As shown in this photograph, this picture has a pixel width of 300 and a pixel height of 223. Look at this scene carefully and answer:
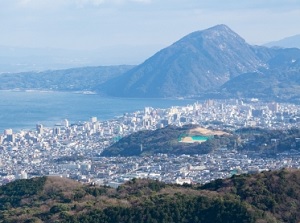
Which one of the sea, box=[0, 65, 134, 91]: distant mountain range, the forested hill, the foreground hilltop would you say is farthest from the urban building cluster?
box=[0, 65, 134, 91]: distant mountain range

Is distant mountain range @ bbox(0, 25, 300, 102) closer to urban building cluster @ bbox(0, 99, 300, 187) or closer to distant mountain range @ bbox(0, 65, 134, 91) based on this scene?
distant mountain range @ bbox(0, 65, 134, 91)

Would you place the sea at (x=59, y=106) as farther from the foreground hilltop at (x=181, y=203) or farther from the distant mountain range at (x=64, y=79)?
the foreground hilltop at (x=181, y=203)

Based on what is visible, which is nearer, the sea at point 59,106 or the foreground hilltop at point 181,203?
the foreground hilltop at point 181,203

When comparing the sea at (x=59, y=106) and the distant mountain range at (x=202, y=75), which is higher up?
the distant mountain range at (x=202, y=75)

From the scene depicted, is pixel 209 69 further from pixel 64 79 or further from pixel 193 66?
pixel 64 79

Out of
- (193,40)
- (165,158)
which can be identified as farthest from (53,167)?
(193,40)

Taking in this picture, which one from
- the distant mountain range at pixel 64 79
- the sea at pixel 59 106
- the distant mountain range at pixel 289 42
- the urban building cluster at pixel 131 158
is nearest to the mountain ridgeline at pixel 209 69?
the sea at pixel 59 106
